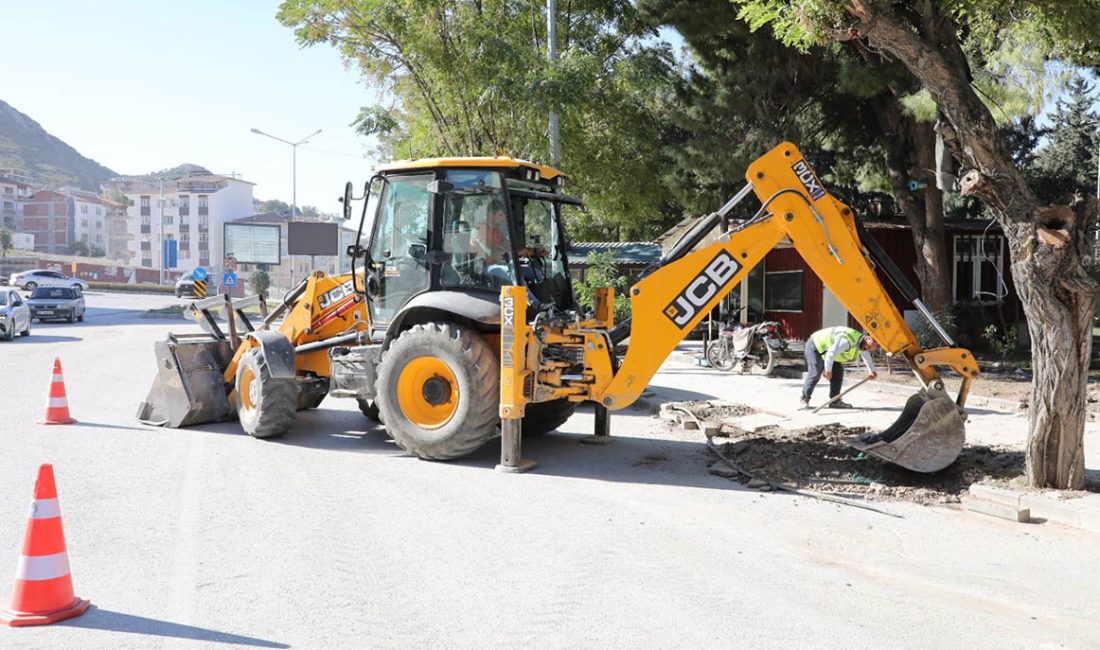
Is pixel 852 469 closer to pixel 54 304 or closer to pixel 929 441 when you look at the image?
pixel 929 441

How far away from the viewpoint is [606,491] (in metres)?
7.65

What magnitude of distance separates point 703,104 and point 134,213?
4464 inches

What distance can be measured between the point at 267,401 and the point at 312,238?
2366 centimetres

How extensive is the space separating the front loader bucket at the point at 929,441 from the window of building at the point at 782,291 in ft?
46.4

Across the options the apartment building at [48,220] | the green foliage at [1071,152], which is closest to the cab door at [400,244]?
the green foliage at [1071,152]

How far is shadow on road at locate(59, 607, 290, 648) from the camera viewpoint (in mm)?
4273

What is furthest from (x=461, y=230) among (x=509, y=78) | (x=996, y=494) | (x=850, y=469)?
(x=509, y=78)

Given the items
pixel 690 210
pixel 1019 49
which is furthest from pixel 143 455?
pixel 690 210

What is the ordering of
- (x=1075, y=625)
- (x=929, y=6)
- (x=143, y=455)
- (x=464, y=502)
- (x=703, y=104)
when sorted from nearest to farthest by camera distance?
(x=1075, y=625) < (x=464, y=502) < (x=143, y=455) < (x=929, y=6) < (x=703, y=104)

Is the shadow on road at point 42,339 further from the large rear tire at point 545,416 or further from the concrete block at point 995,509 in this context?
the concrete block at point 995,509

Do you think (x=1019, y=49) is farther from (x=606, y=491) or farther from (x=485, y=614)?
(x=485, y=614)

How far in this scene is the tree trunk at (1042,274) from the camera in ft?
23.0

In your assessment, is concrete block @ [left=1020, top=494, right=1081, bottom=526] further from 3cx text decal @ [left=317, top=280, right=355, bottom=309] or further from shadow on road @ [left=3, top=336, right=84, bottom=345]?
shadow on road @ [left=3, top=336, right=84, bottom=345]

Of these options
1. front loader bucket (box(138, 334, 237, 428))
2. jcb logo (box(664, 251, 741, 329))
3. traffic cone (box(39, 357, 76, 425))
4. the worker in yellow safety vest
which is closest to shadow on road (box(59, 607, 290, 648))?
jcb logo (box(664, 251, 741, 329))
